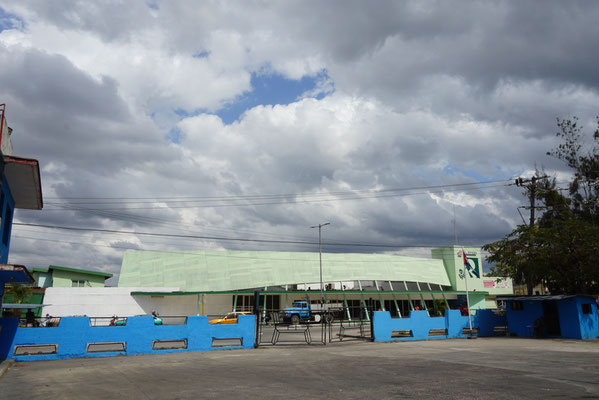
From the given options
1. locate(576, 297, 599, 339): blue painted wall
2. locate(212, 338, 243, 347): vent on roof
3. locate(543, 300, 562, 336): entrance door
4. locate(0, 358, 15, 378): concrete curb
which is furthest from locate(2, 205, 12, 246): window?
locate(576, 297, 599, 339): blue painted wall

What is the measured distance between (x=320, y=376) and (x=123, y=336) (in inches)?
431

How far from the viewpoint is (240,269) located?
51750 mm

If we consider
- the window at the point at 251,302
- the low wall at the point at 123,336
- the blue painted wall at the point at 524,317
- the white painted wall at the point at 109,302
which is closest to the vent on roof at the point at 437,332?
the blue painted wall at the point at 524,317

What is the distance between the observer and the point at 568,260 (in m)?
29.2

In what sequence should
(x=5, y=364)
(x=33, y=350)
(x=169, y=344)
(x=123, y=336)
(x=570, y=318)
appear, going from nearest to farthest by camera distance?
(x=5, y=364) → (x=123, y=336) → (x=33, y=350) → (x=169, y=344) → (x=570, y=318)

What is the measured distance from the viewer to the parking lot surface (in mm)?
10000

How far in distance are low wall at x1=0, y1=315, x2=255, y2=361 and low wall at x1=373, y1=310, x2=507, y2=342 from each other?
8030 mm

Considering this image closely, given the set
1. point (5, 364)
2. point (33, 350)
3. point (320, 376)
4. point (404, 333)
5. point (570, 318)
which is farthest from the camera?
point (404, 333)

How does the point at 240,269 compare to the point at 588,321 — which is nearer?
the point at 588,321

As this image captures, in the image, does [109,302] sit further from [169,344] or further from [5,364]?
[5,364]

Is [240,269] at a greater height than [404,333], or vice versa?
[240,269]

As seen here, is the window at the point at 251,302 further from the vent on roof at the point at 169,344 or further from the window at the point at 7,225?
the window at the point at 7,225

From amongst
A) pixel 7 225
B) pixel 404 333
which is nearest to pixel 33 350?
pixel 7 225

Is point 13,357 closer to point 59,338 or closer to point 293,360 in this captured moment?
point 59,338
